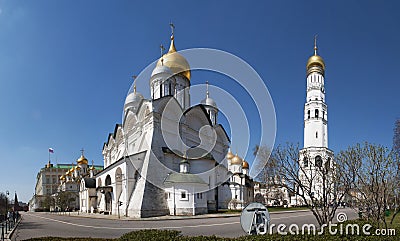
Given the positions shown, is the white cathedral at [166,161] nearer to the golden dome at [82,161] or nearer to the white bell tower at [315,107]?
the white bell tower at [315,107]

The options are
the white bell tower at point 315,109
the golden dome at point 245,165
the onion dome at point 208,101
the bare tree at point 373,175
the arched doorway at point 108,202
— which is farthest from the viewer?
the white bell tower at point 315,109

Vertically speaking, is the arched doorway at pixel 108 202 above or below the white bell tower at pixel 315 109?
below

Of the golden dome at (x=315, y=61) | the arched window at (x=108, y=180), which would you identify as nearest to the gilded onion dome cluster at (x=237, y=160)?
the arched window at (x=108, y=180)

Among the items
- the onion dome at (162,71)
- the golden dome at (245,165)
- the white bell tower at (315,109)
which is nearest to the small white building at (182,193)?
the onion dome at (162,71)

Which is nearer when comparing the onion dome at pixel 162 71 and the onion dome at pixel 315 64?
the onion dome at pixel 162 71

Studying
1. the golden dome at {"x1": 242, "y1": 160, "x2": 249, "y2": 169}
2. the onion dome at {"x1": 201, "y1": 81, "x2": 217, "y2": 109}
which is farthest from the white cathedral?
the golden dome at {"x1": 242, "y1": 160, "x2": 249, "y2": 169}

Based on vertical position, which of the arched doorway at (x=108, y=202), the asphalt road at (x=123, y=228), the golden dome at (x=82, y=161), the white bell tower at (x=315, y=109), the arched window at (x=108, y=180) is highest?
the white bell tower at (x=315, y=109)

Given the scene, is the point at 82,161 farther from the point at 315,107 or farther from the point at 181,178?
the point at 315,107

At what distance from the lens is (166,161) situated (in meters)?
34.2

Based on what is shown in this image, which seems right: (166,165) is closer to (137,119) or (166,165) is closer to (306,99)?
(137,119)

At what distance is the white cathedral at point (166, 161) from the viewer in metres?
31.8

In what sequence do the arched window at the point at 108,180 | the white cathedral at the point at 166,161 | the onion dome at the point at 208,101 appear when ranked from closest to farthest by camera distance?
1. the white cathedral at the point at 166,161
2. the arched window at the point at 108,180
3. the onion dome at the point at 208,101

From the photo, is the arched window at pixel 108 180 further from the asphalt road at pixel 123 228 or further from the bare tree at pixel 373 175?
the bare tree at pixel 373 175

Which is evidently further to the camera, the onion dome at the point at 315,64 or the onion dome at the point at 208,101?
the onion dome at the point at 315,64
